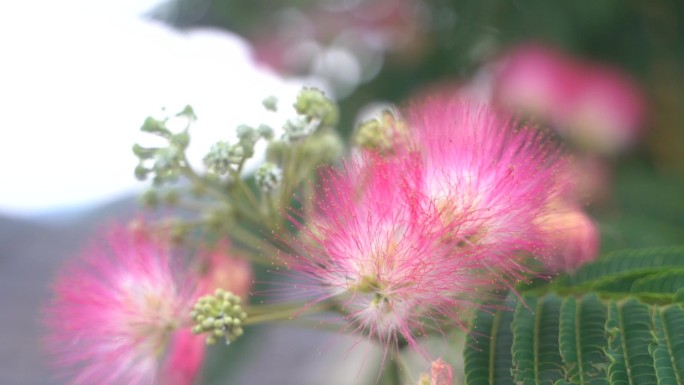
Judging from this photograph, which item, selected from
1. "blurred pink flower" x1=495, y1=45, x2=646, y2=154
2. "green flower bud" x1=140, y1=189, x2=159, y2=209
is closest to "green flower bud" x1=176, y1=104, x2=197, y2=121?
"green flower bud" x1=140, y1=189, x2=159, y2=209

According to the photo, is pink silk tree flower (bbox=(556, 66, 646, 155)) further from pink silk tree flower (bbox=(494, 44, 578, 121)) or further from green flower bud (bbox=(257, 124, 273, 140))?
green flower bud (bbox=(257, 124, 273, 140))

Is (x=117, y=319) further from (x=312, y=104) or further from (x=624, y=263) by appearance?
(x=624, y=263)

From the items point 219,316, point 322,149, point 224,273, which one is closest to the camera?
point 219,316

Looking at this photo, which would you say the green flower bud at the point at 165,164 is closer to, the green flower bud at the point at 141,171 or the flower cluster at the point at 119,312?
the green flower bud at the point at 141,171

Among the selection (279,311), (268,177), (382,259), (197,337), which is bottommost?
(197,337)

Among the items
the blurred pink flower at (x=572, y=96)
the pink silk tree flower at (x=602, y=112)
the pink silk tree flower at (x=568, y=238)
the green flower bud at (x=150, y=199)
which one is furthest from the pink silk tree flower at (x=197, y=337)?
the pink silk tree flower at (x=602, y=112)

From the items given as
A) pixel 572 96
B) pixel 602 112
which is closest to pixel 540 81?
pixel 572 96

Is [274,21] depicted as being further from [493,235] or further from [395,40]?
[493,235]
